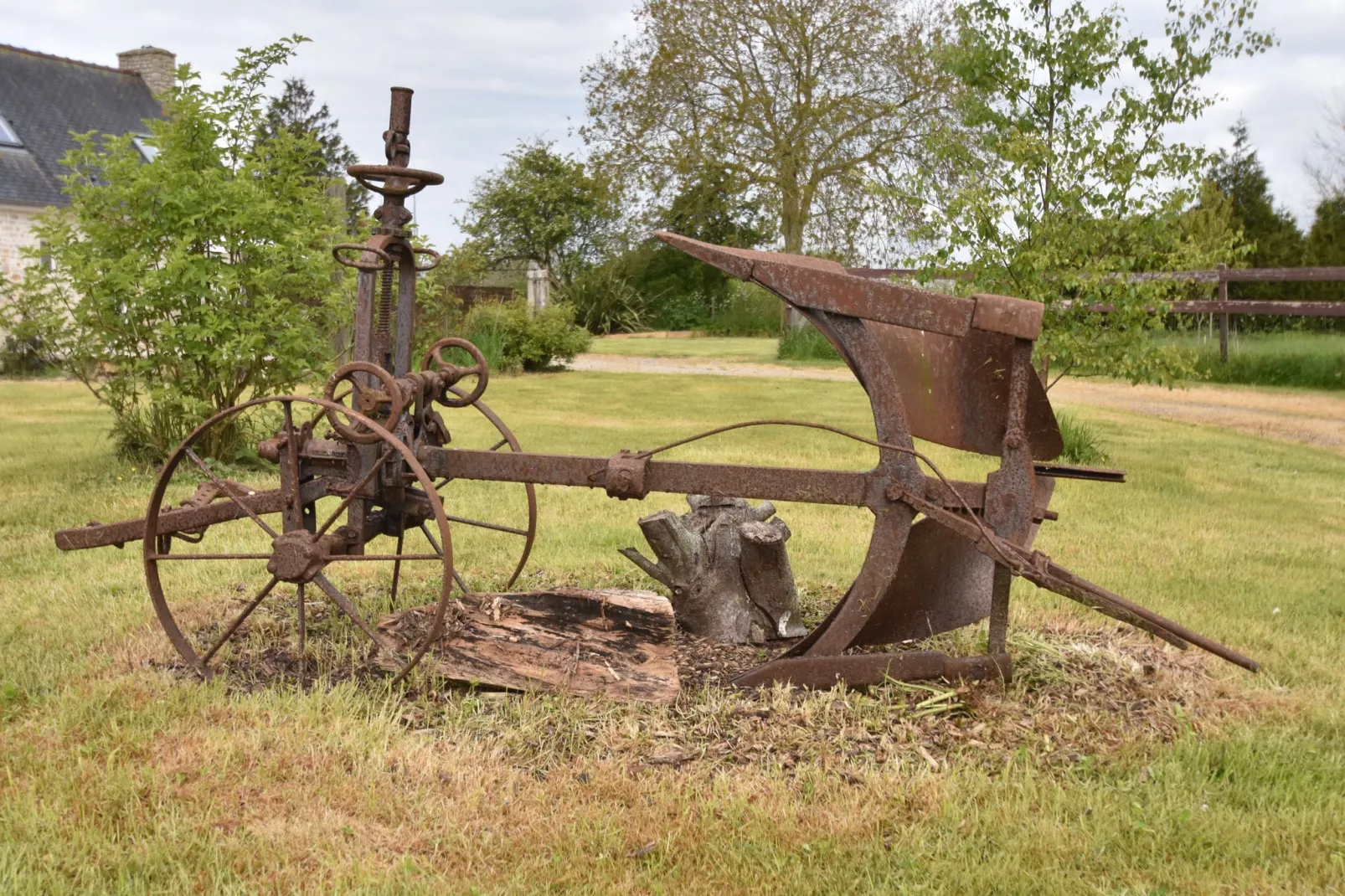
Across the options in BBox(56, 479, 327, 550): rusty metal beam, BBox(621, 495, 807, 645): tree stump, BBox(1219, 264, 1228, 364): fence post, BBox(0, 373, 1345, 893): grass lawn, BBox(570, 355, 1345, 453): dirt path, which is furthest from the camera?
BBox(1219, 264, 1228, 364): fence post

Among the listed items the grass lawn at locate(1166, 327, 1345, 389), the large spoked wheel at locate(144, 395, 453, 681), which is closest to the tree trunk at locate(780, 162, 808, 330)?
the grass lawn at locate(1166, 327, 1345, 389)

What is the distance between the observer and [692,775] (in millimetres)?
3330

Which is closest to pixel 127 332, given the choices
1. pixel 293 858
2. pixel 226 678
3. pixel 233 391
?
pixel 233 391

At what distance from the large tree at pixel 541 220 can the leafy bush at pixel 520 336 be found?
10392 mm

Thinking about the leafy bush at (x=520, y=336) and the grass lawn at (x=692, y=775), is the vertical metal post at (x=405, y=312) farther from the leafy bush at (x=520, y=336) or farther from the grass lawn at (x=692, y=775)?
the leafy bush at (x=520, y=336)

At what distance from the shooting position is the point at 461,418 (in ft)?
40.3

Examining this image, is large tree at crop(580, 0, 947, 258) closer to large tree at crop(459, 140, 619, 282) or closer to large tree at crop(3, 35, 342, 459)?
large tree at crop(459, 140, 619, 282)

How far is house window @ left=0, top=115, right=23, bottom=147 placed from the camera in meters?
20.3

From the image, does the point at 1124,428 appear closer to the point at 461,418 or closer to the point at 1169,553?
the point at 1169,553

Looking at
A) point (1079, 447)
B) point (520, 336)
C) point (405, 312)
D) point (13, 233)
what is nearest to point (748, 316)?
point (520, 336)

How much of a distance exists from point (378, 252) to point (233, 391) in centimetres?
458

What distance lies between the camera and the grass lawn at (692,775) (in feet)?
9.36

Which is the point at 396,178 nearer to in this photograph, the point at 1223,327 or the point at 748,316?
the point at 1223,327

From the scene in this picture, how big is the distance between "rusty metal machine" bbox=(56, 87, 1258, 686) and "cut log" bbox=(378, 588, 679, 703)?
0.16 meters
